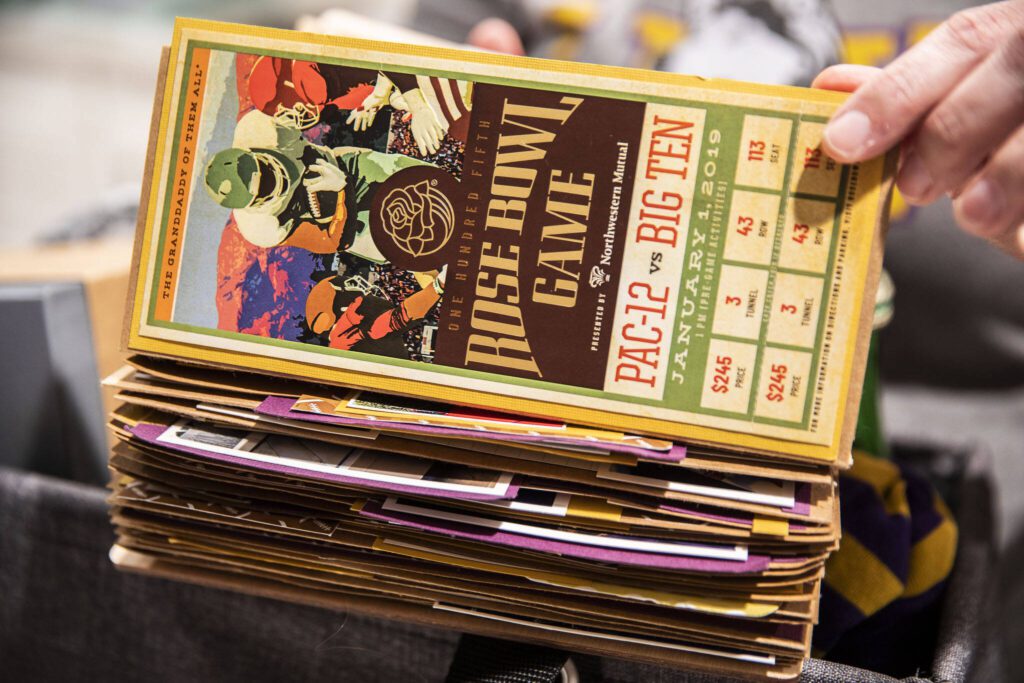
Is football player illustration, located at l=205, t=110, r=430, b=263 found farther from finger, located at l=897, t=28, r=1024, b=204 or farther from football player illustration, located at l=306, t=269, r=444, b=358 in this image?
finger, located at l=897, t=28, r=1024, b=204

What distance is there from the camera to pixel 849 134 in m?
0.37

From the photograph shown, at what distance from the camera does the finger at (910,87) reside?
370mm

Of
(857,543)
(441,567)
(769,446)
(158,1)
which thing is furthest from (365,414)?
(158,1)

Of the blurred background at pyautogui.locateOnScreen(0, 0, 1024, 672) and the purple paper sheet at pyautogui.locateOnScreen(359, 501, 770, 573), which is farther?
the blurred background at pyautogui.locateOnScreen(0, 0, 1024, 672)

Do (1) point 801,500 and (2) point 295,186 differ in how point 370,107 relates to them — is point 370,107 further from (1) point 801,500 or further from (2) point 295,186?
(1) point 801,500

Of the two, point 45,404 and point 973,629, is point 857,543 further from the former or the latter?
point 45,404

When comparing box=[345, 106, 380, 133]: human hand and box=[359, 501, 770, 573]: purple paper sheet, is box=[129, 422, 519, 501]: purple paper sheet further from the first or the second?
box=[345, 106, 380, 133]: human hand

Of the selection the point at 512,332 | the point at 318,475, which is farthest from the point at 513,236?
the point at 318,475

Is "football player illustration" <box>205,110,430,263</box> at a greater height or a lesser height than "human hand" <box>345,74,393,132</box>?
lesser

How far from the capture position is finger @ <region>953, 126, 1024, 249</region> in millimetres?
379

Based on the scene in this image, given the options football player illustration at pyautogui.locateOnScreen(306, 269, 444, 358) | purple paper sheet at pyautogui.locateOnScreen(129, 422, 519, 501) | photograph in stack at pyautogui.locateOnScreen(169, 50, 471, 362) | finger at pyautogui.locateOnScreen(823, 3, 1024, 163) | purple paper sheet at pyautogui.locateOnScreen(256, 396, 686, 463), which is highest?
finger at pyautogui.locateOnScreen(823, 3, 1024, 163)

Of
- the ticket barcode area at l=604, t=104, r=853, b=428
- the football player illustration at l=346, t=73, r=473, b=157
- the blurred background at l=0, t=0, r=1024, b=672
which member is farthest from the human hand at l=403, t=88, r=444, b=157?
the blurred background at l=0, t=0, r=1024, b=672

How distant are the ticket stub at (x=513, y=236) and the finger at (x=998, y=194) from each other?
0.05 metres

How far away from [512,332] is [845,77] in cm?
22
